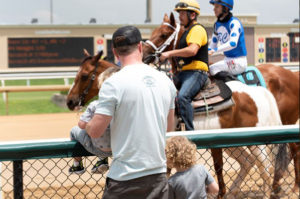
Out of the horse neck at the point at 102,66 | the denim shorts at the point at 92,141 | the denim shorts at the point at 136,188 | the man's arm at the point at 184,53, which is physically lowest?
the denim shorts at the point at 136,188

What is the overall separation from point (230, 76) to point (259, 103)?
0.61m

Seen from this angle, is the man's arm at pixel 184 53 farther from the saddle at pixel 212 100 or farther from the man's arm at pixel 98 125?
the man's arm at pixel 98 125

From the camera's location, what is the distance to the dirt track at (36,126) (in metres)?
9.52

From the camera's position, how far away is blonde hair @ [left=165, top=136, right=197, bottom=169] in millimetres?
2607

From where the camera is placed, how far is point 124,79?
2293mm

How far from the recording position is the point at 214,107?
201 inches

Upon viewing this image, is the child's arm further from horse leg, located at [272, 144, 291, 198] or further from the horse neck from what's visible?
the horse neck

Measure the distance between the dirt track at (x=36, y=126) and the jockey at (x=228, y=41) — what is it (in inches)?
171

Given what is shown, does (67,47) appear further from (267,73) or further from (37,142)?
(37,142)

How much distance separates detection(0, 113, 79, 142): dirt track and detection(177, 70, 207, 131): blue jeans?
463 centimetres

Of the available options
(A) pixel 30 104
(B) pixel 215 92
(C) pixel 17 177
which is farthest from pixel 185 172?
(A) pixel 30 104

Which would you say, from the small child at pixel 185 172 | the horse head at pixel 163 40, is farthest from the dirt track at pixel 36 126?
the small child at pixel 185 172

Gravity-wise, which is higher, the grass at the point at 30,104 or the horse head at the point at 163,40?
the horse head at the point at 163,40

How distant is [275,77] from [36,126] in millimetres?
6519
